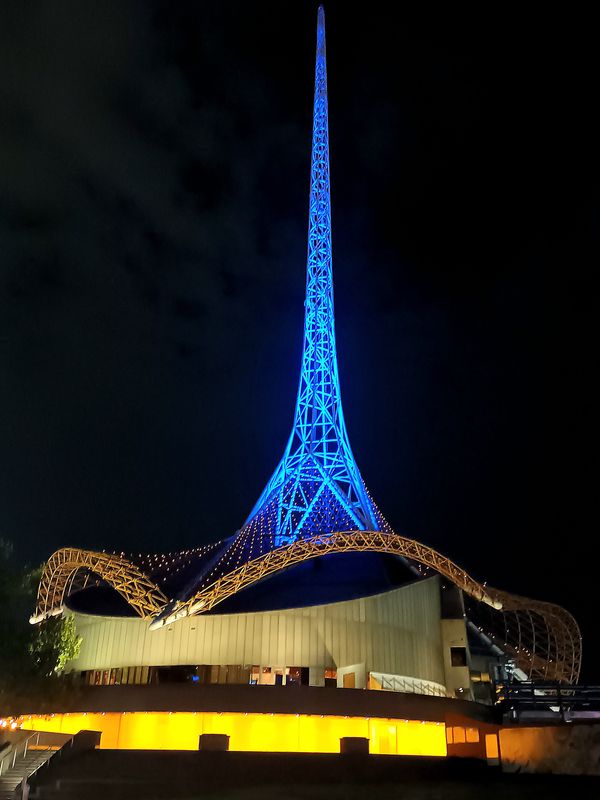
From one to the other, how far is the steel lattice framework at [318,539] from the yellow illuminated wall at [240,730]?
453 cm

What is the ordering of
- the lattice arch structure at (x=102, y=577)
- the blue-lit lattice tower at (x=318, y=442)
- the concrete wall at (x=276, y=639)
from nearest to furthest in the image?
the lattice arch structure at (x=102, y=577), the concrete wall at (x=276, y=639), the blue-lit lattice tower at (x=318, y=442)

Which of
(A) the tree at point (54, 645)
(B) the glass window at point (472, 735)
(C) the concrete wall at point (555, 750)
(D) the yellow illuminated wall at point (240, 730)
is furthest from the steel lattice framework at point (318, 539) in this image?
(C) the concrete wall at point (555, 750)

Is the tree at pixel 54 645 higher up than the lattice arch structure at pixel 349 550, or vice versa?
the lattice arch structure at pixel 349 550

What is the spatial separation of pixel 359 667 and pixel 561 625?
14.4 m

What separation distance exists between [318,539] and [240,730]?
9.06 metres

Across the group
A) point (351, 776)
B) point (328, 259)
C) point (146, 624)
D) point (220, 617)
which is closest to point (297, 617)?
point (220, 617)

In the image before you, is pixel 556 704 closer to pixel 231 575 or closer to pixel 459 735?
pixel 459 735

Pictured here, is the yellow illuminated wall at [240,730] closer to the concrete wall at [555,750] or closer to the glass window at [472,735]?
the glass window at [472,735]

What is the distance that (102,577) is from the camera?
36062 mm

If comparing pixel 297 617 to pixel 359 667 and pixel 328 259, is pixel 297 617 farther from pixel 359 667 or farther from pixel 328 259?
pixel 328 259

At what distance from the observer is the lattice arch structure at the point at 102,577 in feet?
114

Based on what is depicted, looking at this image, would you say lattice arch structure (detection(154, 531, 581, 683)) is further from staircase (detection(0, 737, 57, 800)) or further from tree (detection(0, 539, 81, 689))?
staircase (detection(0, 737, 57, 800))

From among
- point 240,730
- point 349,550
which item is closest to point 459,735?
point 349,550

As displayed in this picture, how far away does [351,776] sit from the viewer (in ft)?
76.9
